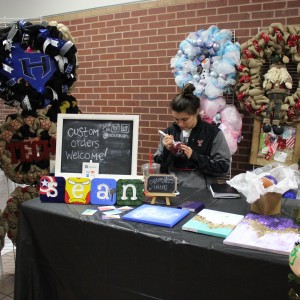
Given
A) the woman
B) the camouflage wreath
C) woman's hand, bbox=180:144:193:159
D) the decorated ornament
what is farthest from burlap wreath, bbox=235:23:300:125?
the decorated ornament

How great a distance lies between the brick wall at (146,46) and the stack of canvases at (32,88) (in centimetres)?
152

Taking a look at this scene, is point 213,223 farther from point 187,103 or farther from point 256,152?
point 256,152

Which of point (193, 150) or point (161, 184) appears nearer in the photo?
point (161, 184)

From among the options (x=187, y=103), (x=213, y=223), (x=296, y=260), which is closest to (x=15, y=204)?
(x=187, y=103)

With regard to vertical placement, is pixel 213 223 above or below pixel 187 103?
below

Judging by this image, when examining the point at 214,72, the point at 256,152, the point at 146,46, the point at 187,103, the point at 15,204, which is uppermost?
the point at 146,46

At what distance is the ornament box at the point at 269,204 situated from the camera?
1.40m

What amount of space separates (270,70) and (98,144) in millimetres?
1638

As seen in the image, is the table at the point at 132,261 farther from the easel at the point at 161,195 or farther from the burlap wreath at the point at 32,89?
the burlap wreath at the point at 32,89

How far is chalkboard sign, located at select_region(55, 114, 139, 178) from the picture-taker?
177 cm

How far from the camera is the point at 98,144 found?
70.6 inches

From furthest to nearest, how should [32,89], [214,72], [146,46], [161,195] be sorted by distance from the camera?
[146,46] < [214,72] < [32,89] < [161,195]

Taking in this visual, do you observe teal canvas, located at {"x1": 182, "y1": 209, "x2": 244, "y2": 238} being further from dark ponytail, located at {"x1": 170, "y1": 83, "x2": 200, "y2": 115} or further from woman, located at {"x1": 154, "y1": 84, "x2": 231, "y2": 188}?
dark ponytail, located at {"x1": 170, "y1": 83, "x2": 200, "y2": 115}

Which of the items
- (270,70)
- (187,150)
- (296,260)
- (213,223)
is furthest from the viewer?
(270,70)
